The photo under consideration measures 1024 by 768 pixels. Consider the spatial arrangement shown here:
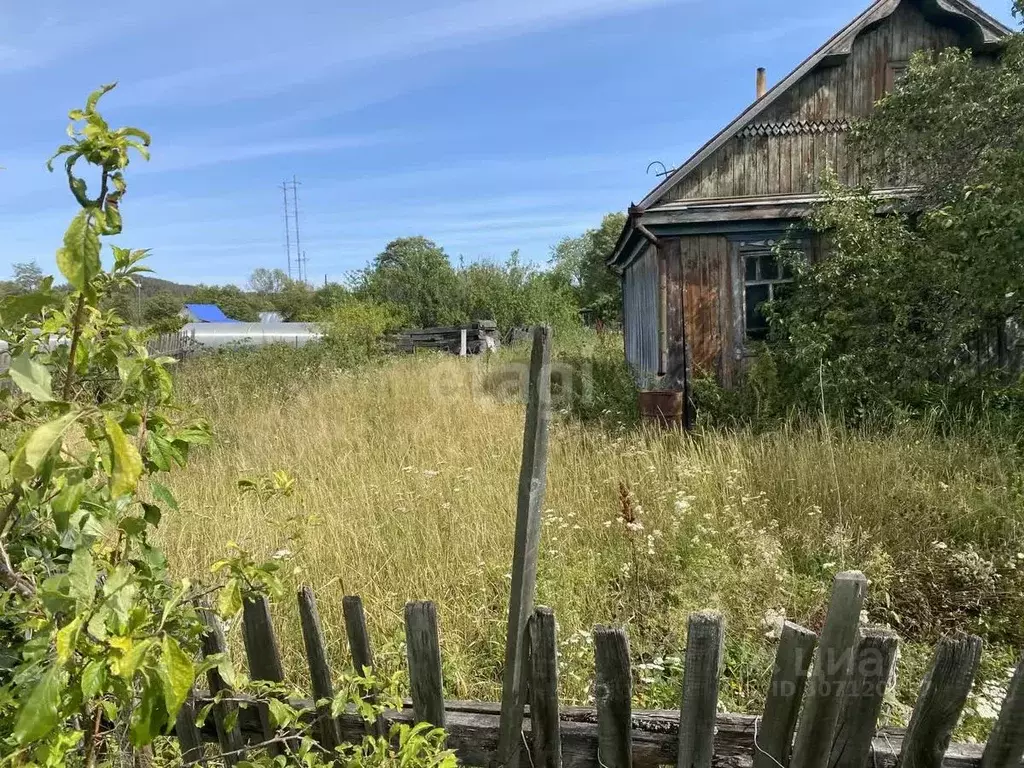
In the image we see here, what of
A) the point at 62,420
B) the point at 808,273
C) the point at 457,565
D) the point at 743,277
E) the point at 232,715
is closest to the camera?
the point at 62,420

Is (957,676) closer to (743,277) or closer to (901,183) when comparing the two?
(743,277)

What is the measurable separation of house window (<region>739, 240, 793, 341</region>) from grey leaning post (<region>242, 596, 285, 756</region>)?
7614 millimetres

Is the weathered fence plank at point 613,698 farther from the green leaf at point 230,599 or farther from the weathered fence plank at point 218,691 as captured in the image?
the weathered fence plank at point 218,691

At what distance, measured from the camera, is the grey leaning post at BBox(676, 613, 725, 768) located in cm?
158

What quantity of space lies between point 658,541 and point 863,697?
6.29 feet

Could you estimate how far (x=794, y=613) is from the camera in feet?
9.82

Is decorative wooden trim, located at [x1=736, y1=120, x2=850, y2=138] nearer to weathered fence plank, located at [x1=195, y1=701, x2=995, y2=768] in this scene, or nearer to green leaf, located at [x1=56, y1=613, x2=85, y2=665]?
weathered fence plank, located at [x1=195, y1=701, x2=995, y2=768]

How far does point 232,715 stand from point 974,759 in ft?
6.16

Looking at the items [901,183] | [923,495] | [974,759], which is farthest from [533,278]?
[974,759]

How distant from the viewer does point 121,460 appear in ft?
2.59

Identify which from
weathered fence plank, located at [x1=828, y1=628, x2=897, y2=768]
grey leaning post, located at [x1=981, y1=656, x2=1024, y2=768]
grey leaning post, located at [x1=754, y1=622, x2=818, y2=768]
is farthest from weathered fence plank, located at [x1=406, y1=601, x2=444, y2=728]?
grey leaning post, located at [x1=981, y1=656, x2=1024, y2=768]

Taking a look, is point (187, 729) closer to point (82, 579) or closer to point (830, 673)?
point (82, 579)

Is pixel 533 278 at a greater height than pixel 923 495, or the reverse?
pixel 533 278

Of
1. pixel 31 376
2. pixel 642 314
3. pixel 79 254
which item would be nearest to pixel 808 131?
pixel 642 314
